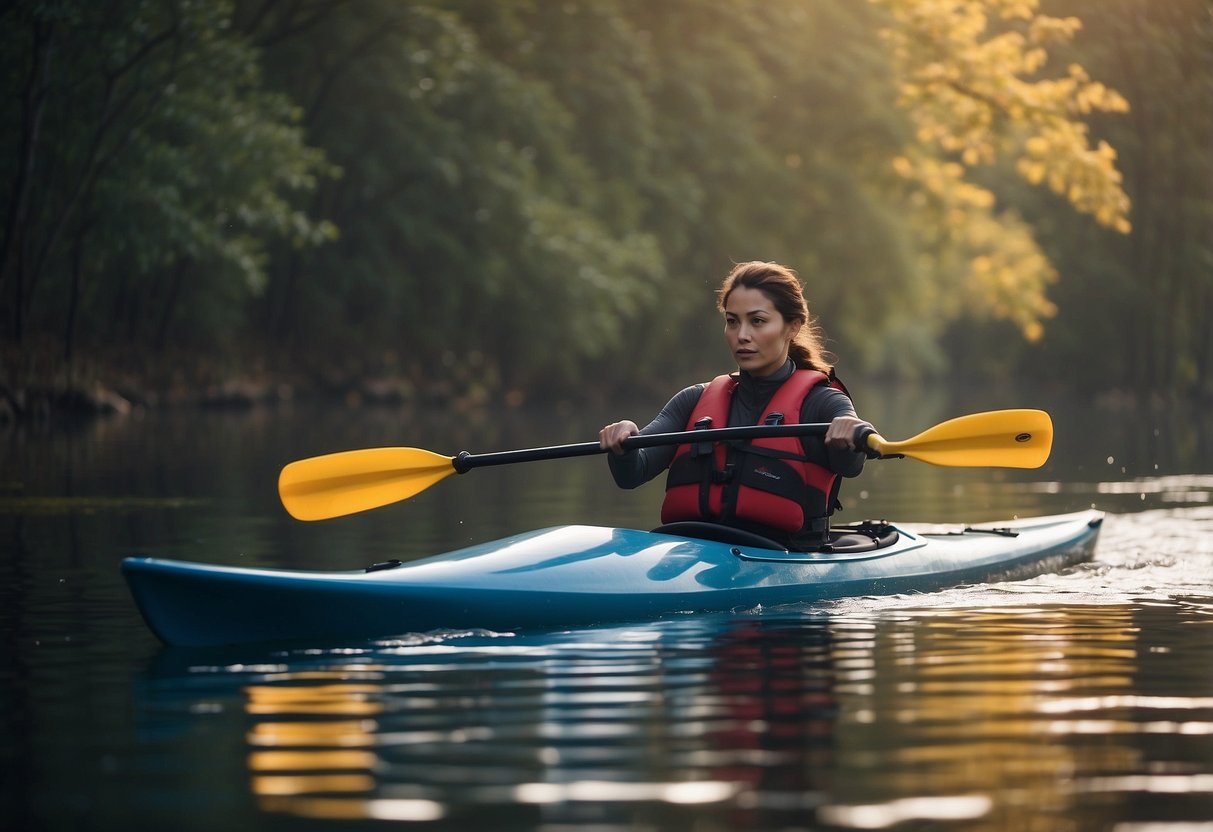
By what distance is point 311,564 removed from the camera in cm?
757

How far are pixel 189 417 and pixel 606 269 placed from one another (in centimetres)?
828

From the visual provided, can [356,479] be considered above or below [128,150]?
below

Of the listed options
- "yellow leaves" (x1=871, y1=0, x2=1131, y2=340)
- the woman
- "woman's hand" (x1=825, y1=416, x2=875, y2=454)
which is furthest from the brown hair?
"yellow leaves" (x1=871, y1=0, x2=1131, y2=340)

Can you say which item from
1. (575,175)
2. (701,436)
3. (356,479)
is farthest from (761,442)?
(575,175)

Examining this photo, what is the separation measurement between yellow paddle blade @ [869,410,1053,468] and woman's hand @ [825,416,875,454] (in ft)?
2.30

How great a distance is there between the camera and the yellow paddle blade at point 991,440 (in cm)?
679

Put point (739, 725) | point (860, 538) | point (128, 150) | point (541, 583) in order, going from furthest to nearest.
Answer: point (128, 150), point (860, 538), point (541, 583), point (739, 725)

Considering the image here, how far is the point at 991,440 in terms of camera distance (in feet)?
22.6

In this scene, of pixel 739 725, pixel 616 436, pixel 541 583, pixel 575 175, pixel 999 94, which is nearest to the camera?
pixel 739 725

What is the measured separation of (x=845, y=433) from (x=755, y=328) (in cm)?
59

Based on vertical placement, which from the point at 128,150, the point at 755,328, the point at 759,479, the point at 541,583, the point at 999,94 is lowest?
the point at 541,583

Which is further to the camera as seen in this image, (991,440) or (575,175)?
(575,175)

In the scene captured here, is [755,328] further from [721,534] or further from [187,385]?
[187,385]

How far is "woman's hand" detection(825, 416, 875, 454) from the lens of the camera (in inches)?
239
